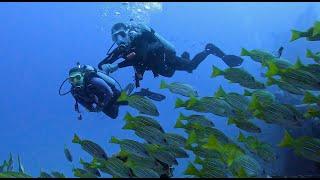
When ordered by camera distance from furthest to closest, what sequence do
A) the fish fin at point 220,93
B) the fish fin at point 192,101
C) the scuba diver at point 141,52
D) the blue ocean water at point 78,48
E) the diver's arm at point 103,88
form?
1. the blue ocean water at point 78,48
2. the scuba diver at point 141,52
3. the diver's arm at point 103,88
4. the fish fin at point 220,93
5. the fish fin at point 192,101

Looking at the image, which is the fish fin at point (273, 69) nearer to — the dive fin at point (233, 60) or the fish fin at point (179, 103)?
the fish fin at point (179, 103)

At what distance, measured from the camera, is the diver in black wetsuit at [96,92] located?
743 centimetres

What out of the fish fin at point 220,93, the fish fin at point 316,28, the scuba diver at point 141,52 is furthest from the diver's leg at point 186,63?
the fish fin at point 316,28

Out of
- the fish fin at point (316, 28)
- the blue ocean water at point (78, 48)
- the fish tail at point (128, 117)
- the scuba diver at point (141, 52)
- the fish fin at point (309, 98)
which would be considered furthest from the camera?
the blue ocean water at point (78, 48)

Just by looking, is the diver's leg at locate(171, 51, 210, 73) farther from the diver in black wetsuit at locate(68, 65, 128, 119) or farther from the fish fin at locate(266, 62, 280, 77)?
the fish fin at locate(266, 62, 280, 77)

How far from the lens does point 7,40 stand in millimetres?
90688

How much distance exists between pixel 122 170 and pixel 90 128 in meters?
80.4

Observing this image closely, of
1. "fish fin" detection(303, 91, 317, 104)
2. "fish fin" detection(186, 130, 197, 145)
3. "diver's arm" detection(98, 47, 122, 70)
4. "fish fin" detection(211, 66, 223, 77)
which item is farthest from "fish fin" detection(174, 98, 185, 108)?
"diver's arm" detection(98, 47, 122, 70)

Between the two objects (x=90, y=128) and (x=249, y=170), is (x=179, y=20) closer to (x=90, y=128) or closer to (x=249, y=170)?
(x=90, y=128)

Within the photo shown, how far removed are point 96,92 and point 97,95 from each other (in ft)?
0.18

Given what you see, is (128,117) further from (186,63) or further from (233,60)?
(233,60)

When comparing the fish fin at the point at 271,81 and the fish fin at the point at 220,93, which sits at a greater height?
the fish fin at the point at 220,93

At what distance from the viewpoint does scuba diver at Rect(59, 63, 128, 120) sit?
7.43 m

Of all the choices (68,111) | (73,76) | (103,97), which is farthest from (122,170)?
(68,111)
